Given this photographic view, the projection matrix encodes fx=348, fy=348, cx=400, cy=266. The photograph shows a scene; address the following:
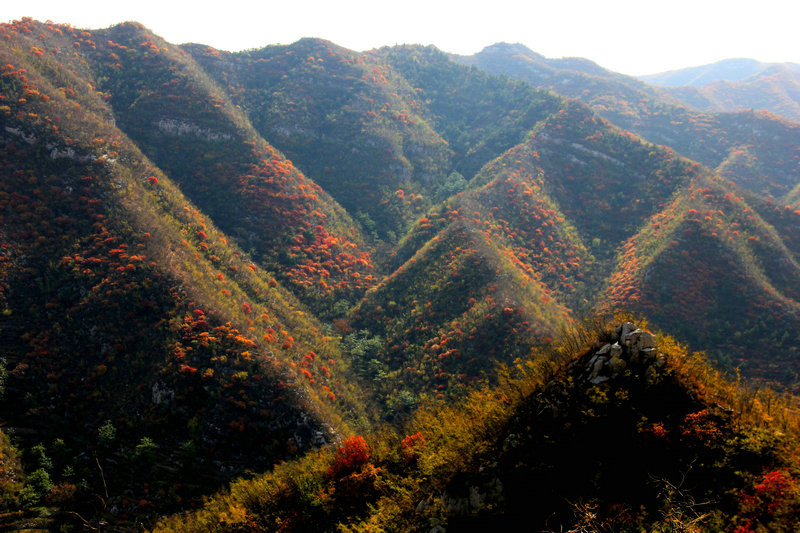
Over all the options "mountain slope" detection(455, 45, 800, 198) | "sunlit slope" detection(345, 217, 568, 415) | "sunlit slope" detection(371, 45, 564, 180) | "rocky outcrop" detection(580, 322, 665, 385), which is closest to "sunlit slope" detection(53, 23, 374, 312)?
"sunlit slope" detection(345, 217, 568, 415)

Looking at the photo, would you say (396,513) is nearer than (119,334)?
Yes

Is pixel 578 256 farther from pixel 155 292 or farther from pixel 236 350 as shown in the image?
pixel 155 292

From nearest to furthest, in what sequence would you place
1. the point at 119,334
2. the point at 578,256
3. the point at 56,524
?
the point at 56,524, the point at 119,334, the point at 578,256

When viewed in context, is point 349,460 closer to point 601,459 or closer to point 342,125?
point 601,459

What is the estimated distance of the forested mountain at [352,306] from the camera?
15.1m

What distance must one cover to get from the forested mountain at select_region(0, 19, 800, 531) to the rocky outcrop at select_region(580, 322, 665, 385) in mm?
113

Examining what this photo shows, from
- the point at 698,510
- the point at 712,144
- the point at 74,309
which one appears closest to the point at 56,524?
the point at 74,309

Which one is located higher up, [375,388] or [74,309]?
[74,309]

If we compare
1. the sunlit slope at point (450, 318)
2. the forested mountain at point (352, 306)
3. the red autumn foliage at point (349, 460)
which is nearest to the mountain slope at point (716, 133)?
the forested mountain at point (352, 306)

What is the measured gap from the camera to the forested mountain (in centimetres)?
1511

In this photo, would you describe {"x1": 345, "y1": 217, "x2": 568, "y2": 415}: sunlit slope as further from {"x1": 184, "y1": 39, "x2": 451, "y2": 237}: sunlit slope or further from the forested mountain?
{"x1": 184, "y1": 39, "x2": 451, "y2": 237}: sunlit slope

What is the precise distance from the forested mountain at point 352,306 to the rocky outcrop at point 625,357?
113 millimetres

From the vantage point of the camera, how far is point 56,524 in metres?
26.9

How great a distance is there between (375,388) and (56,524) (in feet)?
113
